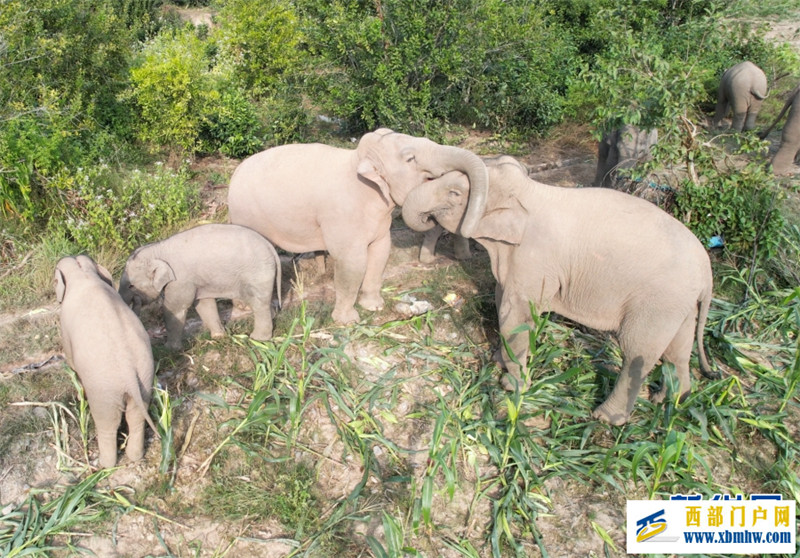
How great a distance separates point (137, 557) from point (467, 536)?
1.94 metres

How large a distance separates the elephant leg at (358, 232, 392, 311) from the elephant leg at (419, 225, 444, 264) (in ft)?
2.88

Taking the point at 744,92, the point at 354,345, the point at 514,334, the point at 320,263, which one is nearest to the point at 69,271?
the point at 354,345

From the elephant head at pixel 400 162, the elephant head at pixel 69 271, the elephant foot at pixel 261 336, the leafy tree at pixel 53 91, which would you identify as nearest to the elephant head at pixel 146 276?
the elephant head at pixel 69 271

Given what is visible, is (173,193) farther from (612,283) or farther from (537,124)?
(537,124)

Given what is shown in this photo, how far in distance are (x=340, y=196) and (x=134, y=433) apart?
2413mm

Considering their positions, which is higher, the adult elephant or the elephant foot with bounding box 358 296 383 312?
the adult elephant

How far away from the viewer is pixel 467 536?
3844 mm

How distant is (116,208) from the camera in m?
6.49

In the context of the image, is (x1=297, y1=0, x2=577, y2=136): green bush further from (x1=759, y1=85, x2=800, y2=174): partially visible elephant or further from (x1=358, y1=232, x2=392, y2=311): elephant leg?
(x1=358, y1=232, x2=392, y2=311): elephant leg

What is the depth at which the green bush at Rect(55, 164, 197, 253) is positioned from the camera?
6.27m

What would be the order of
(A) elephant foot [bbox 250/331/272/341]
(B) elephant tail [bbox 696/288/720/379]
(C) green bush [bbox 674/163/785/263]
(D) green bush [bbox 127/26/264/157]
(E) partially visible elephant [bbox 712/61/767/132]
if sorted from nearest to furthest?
1. (B) elephant tail [bbox 696/288/720/379]
2. (A) elephant foot [bbox 250/331/272/341]
3. (C) green bush [bbox 674/163/785/263]
4. (D) green bush [bbox 127/26/264/157]
5. (E) partially visible elephant [bbox 712/61/767/132]

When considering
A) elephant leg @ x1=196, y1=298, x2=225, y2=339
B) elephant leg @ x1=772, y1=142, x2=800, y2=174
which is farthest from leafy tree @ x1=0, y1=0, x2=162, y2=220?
elephant leg @ x1=772, y1=142, x2=800, y2=174

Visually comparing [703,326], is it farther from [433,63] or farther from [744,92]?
[744,92]

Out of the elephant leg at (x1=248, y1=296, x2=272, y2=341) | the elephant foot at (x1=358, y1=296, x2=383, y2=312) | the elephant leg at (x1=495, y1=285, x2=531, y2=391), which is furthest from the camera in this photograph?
the elephant foot at (x1=358, y1=296, x2=383, y2=312)
